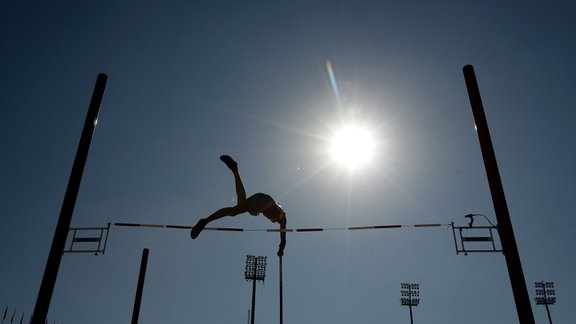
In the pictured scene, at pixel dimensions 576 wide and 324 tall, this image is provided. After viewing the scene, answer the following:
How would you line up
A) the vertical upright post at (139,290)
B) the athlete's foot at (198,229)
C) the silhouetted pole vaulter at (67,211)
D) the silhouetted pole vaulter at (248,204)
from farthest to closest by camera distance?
the vertical upright post at (139,290) < the athlete's foot at (198,229) < the silhouetted pole vaulter at (248,204) < the silhouetted pole vaulter at (67,211)

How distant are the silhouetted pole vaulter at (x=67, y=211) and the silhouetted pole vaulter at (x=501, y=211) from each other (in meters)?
7.89

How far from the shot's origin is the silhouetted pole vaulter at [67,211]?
7621 millimetres

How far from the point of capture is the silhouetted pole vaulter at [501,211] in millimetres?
6746

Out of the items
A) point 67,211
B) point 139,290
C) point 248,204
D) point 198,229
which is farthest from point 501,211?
point 139,290

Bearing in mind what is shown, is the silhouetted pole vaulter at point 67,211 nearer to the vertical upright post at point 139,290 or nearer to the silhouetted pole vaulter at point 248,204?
the silhouetted pole vaulter at point 248,204

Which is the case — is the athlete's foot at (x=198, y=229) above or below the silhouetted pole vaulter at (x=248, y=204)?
below

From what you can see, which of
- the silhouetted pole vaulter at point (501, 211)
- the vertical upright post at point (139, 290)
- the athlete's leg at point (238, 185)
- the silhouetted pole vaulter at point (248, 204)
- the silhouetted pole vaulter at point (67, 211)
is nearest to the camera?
the silhouetted pole vaulter at point (501, 211)

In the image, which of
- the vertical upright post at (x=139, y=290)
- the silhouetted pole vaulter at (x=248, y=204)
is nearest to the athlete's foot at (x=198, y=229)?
the silhouetted pole vaulter at (x=248, y=204)

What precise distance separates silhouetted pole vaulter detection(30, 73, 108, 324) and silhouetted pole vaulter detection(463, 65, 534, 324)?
7895 mm

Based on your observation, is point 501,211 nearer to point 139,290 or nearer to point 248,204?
point 248,204

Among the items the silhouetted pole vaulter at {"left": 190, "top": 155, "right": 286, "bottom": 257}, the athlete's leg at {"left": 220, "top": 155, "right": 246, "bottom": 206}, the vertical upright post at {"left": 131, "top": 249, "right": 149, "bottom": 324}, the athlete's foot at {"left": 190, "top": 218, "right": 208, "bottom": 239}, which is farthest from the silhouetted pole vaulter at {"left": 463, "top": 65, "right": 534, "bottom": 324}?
the vertical upright post at {"left": 131, "top": 249, "right": 149, "bottom": 324}

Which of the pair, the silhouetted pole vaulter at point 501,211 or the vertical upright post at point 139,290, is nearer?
the silhouetted pole vaulter at point 501,211

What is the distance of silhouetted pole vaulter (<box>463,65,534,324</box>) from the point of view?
6746 mm

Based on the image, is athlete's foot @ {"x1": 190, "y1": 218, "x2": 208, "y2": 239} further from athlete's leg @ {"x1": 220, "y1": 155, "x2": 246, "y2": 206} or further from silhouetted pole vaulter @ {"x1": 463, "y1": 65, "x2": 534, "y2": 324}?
silhouetted pole vaulter @ {"x1": 463, "y1": 65, "x2": 534, "y2": 324}
